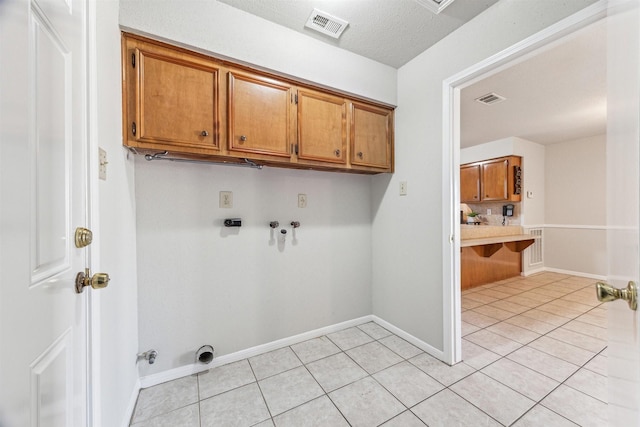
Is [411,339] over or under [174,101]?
under

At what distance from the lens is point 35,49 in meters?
0.56

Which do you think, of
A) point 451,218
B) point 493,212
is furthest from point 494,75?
point 493,212

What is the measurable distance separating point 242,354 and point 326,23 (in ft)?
8.14

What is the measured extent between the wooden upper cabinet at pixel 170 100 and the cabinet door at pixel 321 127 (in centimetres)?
59

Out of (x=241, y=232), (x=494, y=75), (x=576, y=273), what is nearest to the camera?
(x=241, y=232)

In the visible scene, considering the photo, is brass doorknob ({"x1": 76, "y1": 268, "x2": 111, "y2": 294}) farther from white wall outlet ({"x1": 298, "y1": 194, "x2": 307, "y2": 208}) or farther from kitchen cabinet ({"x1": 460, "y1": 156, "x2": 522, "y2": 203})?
kitchen cabinet ({"x1": 460, "y1": 156, "x2": 522, "y2": 203})

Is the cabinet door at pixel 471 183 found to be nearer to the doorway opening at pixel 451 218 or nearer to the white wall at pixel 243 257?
the white wall at pixel 243 257

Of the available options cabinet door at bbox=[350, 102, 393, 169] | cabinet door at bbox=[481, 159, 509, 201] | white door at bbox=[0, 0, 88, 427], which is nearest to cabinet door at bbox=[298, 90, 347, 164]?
cabinet door at bbox=[350, 102, 393, 169]

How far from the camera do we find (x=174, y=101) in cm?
144

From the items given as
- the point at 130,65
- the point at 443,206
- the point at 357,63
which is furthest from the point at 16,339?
the point at 357,63

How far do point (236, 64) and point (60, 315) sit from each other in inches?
62.0

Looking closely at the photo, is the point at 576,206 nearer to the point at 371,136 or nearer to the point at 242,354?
the point at 371,136

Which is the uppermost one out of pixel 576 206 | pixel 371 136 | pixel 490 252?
pixel 371 136

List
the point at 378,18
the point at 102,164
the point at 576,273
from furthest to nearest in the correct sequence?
the point at 576,273
the point at 378,18
the point at 102,164
